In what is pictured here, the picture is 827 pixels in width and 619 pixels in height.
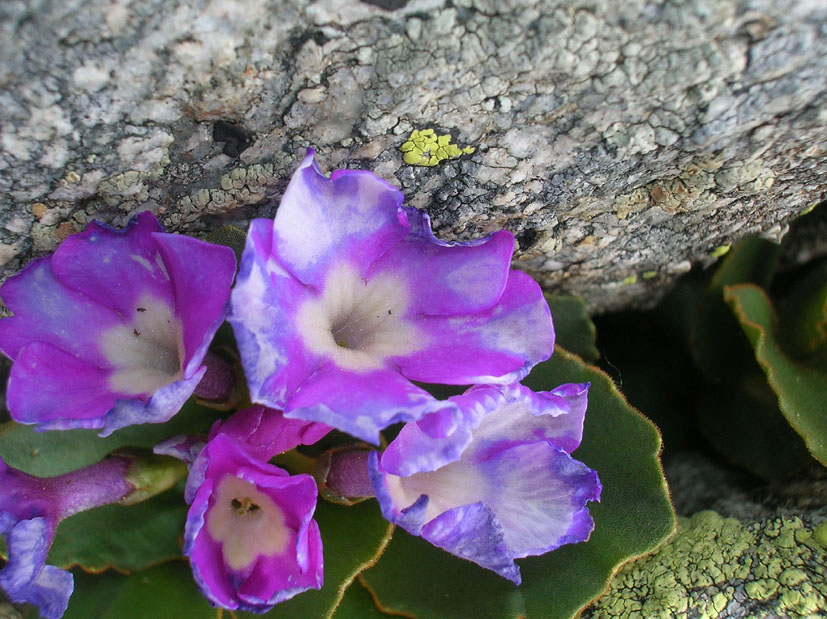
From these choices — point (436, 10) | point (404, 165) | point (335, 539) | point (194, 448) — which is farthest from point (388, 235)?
point (335, 539)

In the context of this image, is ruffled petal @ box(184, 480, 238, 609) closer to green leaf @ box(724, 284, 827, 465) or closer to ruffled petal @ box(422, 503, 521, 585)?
ruffled petal @ box(422, 503, 521, 585)

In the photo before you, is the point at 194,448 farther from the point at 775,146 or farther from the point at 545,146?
the point at 775,146

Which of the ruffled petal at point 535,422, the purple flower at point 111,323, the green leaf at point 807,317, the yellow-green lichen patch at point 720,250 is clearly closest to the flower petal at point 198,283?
the purple flower at point 111,323

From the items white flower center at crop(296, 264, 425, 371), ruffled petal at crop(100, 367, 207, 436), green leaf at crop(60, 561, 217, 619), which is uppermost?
white flower center at crop(296, 264, 425, 371)

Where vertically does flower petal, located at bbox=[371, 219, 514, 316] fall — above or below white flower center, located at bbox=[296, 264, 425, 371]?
above

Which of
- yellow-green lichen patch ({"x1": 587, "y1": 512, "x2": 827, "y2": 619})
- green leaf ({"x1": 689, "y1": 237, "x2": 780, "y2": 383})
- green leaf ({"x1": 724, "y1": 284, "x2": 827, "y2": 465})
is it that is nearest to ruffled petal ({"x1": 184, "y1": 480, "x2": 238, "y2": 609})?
yellow-green lichen patch ({"x1": 587, "y1": 512, "x2": 827, "y2": 619})
